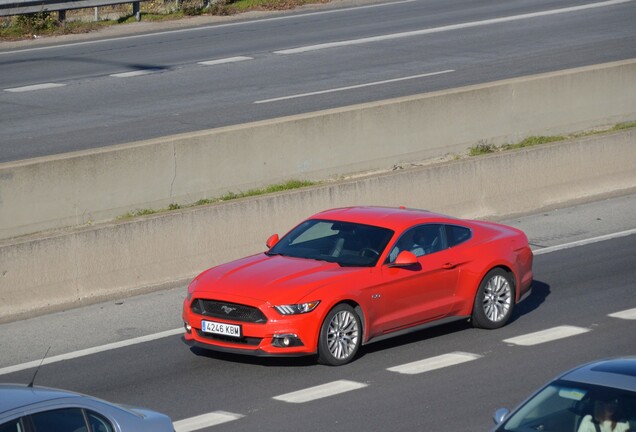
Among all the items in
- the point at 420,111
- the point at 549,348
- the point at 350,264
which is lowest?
the point at 549,348

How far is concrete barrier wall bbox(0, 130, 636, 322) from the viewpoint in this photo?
1310 cm

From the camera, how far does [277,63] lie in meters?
25.5

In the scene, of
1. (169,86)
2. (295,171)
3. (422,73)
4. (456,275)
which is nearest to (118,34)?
(169,86)

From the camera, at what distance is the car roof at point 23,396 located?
577 centimetres

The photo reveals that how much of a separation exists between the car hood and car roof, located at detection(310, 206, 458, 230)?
79cm

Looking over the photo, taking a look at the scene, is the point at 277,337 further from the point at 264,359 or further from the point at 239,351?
the point at 264,359

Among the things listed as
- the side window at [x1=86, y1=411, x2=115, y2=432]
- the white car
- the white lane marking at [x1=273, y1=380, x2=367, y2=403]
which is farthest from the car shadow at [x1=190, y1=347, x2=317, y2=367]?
the side window at [x1=86, y1=411, x2=115, y2=432]

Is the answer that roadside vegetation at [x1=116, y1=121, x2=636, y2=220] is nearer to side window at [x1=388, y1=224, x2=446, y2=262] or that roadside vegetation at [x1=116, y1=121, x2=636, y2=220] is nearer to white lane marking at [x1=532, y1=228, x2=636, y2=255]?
white lane marking at [x1=532, y1=228, x2=636, y2=255]

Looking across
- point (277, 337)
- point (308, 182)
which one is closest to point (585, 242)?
point (308, 182)

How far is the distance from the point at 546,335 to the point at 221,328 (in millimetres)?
3521

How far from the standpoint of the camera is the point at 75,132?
19156 millimetres

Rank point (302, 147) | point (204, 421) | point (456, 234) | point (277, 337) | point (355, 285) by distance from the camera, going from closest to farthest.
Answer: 1. point (204, 421)
2. point (277, 337)
3. point (355, 285)
4. point (456, 234)
5. point (302, 147)

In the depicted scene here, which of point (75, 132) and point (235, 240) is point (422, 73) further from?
point (235, 240)

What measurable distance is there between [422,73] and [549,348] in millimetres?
12904
